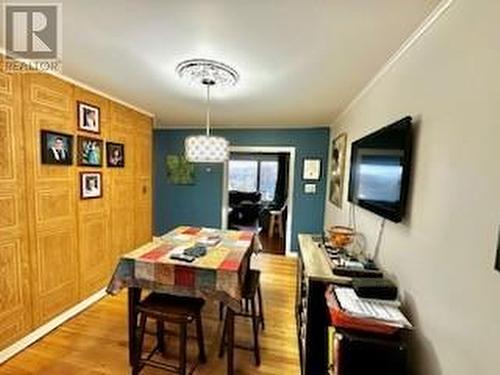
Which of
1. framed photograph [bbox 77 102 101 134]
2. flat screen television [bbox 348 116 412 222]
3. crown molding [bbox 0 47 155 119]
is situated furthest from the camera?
framed photograph [bbox 77 102 101 134]

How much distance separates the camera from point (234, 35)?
166 cm

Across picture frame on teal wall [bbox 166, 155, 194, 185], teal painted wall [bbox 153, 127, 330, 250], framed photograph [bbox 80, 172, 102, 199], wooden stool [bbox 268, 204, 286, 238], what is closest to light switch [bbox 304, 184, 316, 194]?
teal painted wall [bbox 153, 127, 330, 250]

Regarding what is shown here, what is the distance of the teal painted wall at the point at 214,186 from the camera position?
4.95 m

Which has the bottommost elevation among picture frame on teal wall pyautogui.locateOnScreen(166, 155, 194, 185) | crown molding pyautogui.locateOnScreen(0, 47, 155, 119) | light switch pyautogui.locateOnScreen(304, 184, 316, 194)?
light switch pyautogui.locateOnScreen(304, 184, 316, 194)

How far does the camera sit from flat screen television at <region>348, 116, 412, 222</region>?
1556mm

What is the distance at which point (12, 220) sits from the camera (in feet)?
7.12

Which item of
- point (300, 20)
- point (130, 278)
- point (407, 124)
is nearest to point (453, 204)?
point (407, 124)

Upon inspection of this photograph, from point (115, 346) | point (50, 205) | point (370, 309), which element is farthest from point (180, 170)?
point (370, 309)

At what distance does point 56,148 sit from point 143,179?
1.59 meters

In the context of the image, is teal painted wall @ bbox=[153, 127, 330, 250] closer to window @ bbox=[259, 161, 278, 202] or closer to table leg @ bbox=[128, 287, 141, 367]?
table leg @ bbox=[128, 287, 141, 367]

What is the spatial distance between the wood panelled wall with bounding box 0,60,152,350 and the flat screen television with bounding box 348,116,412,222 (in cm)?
269

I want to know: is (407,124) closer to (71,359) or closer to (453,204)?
(453,204)

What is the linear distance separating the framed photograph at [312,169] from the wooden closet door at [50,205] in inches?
138

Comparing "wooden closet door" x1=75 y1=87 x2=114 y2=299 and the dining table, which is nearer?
the dining table
